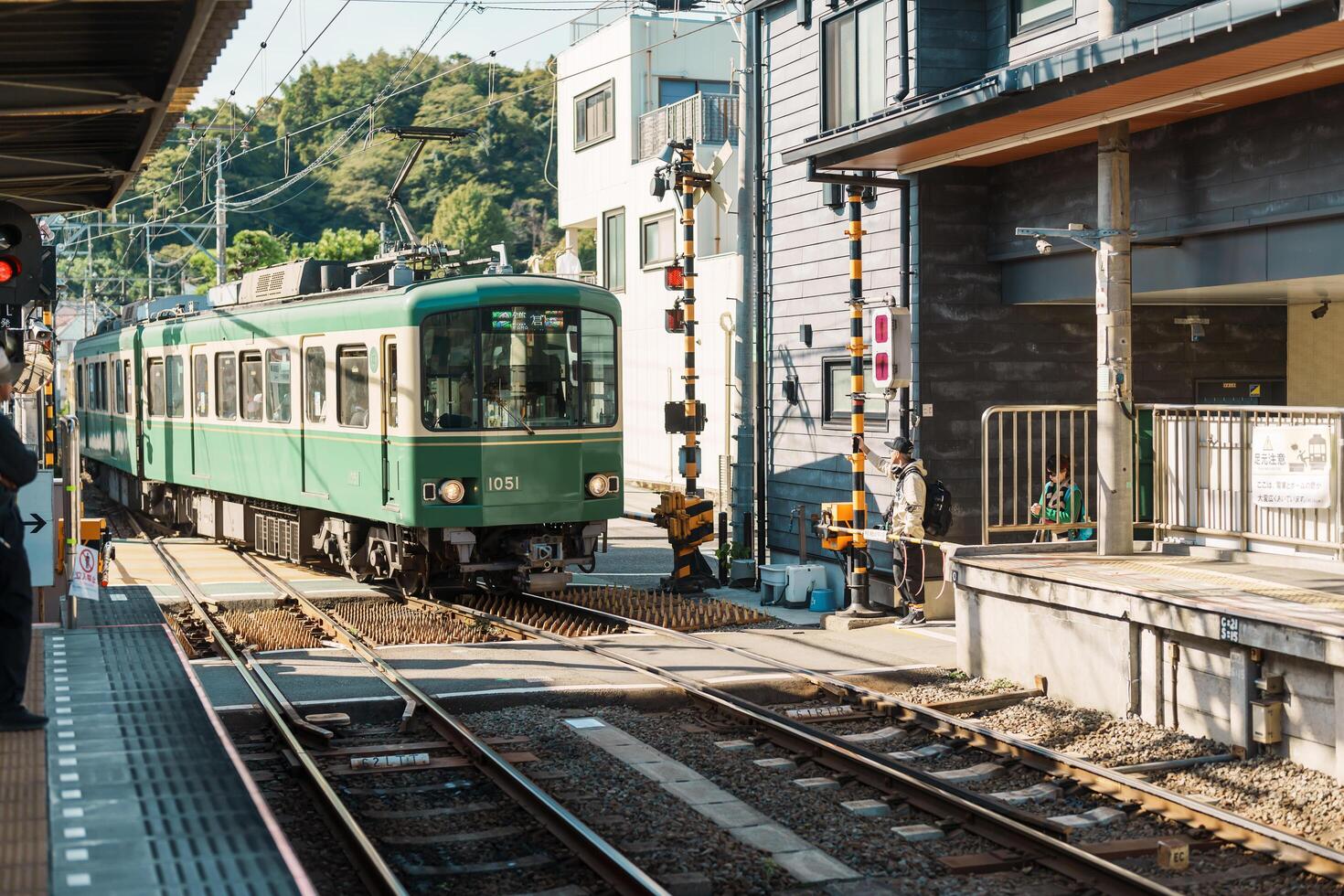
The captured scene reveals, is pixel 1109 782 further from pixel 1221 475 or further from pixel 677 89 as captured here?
pixel 677 89

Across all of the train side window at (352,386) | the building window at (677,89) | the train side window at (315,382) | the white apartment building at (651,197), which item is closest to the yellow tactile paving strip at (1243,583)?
the train side window at (352,386)

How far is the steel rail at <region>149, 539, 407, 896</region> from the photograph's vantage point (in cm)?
633

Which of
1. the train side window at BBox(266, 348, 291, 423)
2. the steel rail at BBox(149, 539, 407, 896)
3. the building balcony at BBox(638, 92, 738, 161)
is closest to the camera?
the steel rail at BBox(149, 539, 407, 896)

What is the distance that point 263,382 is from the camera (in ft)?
55.4

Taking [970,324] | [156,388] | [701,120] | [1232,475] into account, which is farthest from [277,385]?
[701,120]

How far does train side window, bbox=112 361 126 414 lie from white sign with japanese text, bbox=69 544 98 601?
14114mm

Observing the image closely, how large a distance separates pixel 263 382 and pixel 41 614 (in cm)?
681

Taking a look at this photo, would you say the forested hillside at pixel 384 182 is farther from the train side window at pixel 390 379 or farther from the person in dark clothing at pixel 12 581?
the person in dark clothing at pixel 12 581

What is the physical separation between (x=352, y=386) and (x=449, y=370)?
1449 millimetres

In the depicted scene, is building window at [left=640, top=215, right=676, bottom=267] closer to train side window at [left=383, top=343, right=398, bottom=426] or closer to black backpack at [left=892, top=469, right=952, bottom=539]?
train side window at [left=383, top=343, right=398, bottom=426]

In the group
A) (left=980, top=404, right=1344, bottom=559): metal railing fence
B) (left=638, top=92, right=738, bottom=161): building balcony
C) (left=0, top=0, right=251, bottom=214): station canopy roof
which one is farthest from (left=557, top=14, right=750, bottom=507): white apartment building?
(left=0, top=0, right=251, bottom=214): station canopy roof

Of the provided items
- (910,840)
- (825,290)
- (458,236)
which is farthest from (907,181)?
(458,236)

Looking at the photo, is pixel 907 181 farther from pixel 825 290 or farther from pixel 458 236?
pixel 458 236

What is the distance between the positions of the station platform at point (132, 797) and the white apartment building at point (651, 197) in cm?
1804
